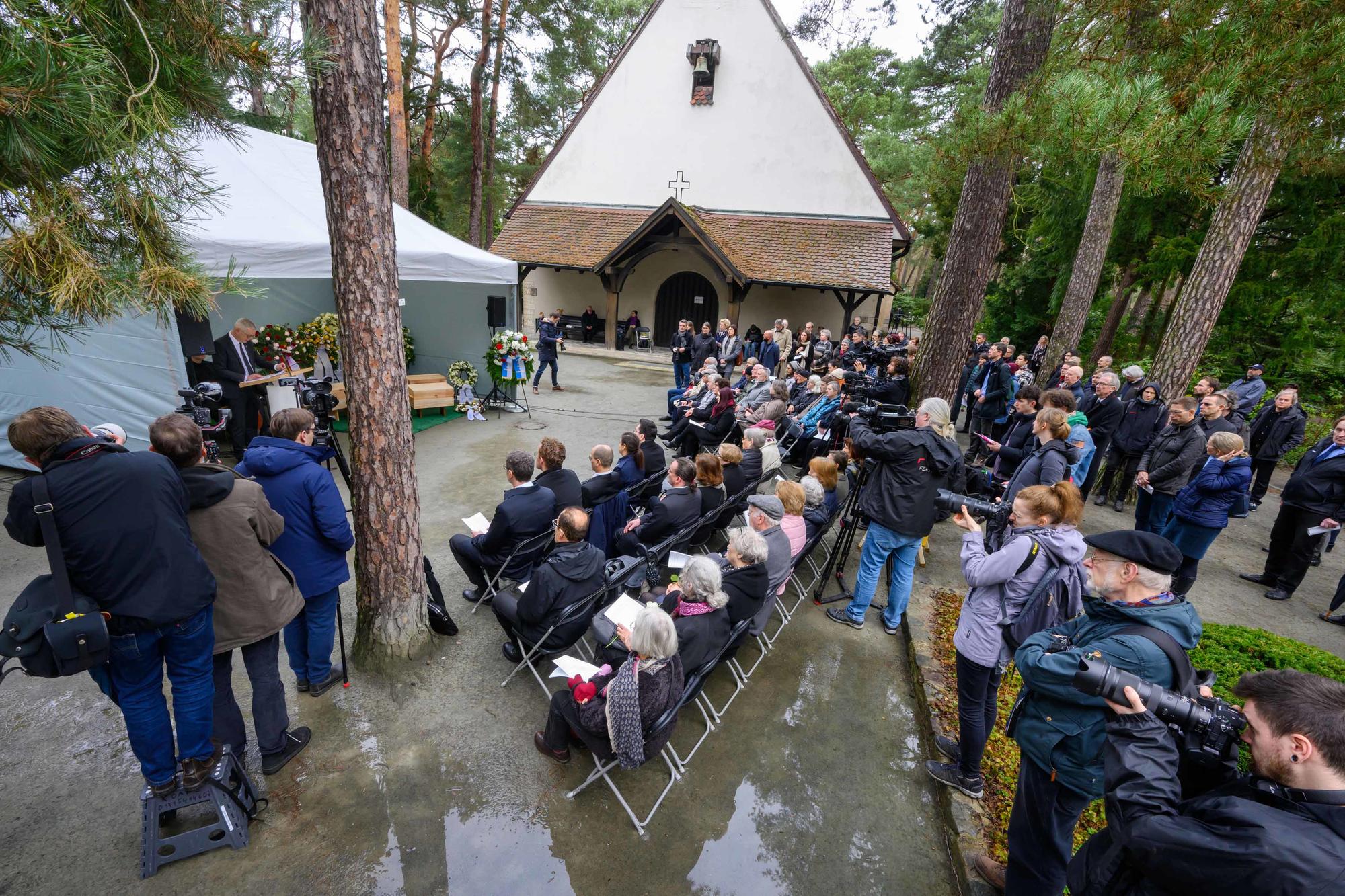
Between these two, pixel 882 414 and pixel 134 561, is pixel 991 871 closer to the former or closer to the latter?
pixel 882 414

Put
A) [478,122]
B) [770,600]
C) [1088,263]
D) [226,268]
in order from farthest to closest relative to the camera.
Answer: [478,122] → [1088,263] → [226,268] → [770,600]

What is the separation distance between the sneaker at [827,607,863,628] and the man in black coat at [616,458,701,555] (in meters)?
1.33

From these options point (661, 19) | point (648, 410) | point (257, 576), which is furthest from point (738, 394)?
point (661, 19)

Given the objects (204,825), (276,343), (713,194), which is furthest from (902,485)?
(713,194)

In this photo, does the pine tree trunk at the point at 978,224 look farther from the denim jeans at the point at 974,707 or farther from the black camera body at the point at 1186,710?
the black camera body at the point at 1186,710

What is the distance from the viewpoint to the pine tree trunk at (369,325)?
2.91 meters

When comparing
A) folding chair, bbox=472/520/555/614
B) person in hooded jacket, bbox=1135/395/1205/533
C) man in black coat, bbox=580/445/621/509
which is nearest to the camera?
folding chair, bbox=472/520/555/614

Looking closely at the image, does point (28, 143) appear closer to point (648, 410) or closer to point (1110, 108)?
point (1110, 108)

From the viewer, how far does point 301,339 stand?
862 cm

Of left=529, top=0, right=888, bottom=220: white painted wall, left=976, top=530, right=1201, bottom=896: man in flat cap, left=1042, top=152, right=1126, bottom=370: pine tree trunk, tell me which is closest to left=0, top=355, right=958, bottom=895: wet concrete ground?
left=976, top=530, right=1201, bottom=896: man in flat cap

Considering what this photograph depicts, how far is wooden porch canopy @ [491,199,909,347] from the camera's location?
15.7 meters

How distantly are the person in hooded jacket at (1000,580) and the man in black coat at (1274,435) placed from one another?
5.88 m

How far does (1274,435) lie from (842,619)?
6.11 metres

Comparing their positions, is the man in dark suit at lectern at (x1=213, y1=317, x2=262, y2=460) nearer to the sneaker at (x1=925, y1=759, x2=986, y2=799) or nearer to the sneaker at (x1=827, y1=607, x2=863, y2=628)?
the sneaker at (x1=827, y1=607, x2=863, y2=628)
